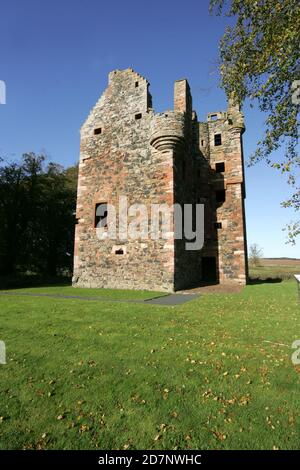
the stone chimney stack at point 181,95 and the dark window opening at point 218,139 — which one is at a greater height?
the stone chimney stack at point 181,95

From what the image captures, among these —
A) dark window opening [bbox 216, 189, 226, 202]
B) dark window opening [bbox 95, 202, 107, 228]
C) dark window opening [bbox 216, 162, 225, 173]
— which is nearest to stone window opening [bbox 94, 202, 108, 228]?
dark window opening [bbox 95, 202, 107, 228]

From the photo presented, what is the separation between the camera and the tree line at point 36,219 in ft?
90.9

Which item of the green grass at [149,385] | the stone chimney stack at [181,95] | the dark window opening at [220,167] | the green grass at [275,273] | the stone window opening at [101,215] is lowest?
the green grass at [149,385]

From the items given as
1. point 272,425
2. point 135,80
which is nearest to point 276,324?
point 272,425

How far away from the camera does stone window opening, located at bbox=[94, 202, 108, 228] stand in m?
18.4

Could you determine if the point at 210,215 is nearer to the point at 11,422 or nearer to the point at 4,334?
the point at 4,334

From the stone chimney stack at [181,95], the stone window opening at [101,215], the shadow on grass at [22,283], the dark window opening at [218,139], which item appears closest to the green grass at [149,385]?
the stone window opening at [101,215]

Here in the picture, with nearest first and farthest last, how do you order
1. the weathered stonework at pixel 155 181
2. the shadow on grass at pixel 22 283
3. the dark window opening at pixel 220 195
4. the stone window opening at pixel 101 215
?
the weathered stonework at pixel 155 181 → the stone window opening at pixel 101 215 → the shadow on grass at pixel 22 283 → the dark window opening at pixel 220 195

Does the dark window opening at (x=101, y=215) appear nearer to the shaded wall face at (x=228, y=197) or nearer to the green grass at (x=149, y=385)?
the shaded wall face at (x=228, y=197)

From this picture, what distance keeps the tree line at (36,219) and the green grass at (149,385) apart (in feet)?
74.0

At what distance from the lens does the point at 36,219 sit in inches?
1177

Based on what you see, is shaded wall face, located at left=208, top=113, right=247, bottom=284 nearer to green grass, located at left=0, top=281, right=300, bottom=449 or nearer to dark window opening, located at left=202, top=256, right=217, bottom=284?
dark window opening, located at left=202, top=256, right=217, bottom=284

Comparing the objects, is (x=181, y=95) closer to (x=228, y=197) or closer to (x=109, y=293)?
(x=228, y=197)

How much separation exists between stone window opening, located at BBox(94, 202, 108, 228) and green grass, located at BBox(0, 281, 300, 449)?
1109 centimetres
